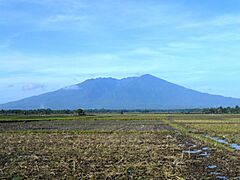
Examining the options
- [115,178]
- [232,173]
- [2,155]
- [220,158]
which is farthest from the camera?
[2,155]

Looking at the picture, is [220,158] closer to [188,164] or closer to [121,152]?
[188,164]

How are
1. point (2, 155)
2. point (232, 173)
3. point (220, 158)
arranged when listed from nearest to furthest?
point (232, 173) → point (220, 158) → point (2, 155)

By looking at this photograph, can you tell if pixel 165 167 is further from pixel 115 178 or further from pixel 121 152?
pixel 121 152

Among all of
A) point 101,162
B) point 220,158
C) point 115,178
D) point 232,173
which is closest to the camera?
point 115,178

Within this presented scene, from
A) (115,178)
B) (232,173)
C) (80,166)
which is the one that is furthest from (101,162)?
(232,173)

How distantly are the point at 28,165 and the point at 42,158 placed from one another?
2052mm

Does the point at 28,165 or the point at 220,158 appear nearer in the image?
the point at 28,165

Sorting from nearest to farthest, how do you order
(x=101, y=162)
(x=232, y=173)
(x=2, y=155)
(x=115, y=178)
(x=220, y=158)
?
(x=115, y=178) → (x=232, y=173) → (x=101, y=162) → (x=220, y=158) → (x=2, y=155)

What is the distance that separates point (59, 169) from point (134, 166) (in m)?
2.64

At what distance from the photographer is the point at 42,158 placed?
16.0m

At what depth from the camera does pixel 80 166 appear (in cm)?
1370

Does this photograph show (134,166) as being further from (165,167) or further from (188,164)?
(188,164)

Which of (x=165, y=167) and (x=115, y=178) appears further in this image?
(x=165, y=167)

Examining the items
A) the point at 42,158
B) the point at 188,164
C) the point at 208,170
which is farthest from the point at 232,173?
the point at 42,158
